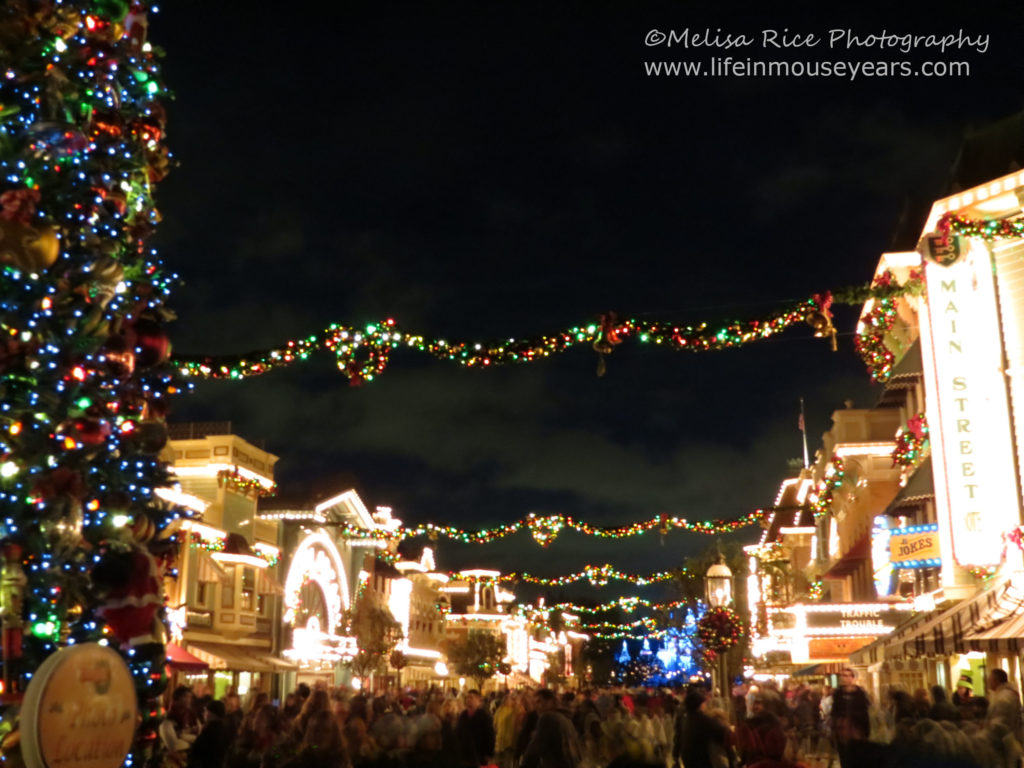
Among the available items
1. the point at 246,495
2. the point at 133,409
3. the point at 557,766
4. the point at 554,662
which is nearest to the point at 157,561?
the point at 133,409

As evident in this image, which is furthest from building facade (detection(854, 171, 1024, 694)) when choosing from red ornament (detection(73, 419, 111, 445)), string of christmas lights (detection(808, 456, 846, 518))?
red ornament (detection(73, 419, 111, 445))

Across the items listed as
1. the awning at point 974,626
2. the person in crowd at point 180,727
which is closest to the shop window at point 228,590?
the person in crowd at point 180,727

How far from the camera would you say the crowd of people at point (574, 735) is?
7.66 meters

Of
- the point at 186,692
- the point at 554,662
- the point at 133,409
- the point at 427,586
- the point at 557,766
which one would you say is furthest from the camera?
the point at 554,662

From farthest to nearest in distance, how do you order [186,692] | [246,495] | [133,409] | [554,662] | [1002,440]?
[554,662]
[246,495]
[1002,440]
[186,692]
[133,409]

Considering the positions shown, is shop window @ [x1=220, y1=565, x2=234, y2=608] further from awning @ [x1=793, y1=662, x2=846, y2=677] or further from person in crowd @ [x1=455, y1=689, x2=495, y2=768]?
awning @ [x1=793, y1=662, x2=846, y2=677]

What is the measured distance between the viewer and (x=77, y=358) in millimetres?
10836

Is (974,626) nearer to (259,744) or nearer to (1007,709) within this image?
(1007,709)

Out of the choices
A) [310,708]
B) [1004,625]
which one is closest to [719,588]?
[1004,625]

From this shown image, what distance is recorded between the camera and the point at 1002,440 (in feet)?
72.8

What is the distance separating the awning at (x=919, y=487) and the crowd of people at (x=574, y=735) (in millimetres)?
8512

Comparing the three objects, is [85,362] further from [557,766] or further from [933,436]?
[933,436]

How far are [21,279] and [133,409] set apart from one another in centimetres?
170

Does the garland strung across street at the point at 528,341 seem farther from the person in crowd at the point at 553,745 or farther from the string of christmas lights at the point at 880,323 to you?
the person in crowd at the point at 553,745
